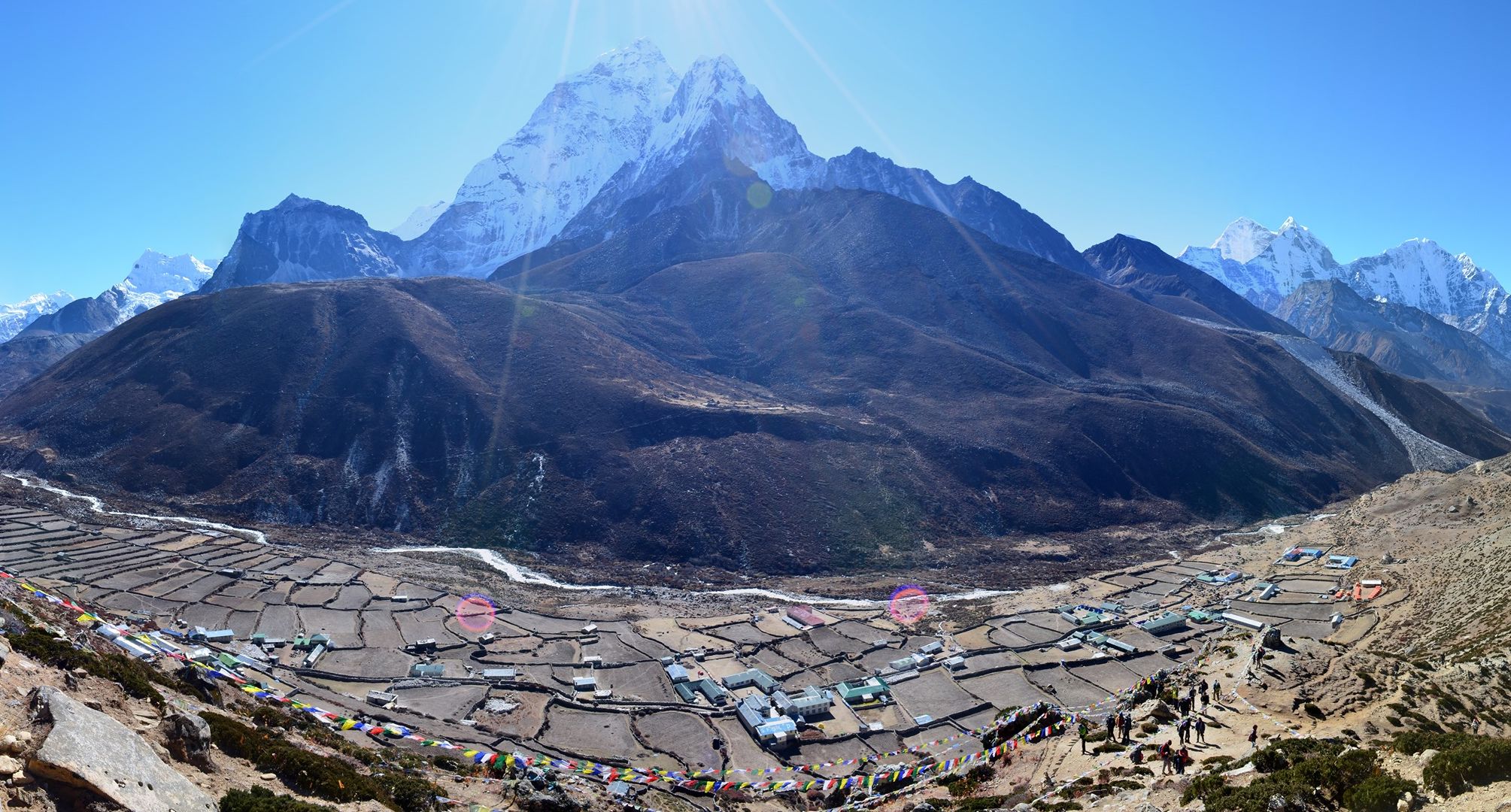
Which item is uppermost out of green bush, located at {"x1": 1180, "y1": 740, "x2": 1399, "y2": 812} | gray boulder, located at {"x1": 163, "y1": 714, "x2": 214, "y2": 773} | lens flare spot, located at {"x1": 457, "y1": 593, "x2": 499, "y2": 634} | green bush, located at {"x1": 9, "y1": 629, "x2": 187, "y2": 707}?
green bush, located at {"x1": 9, "y1": 629, "x2": 187, "y2": 707}

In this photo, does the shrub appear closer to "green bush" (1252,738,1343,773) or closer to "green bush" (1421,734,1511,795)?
"green bush" (1252,738,1343,773)

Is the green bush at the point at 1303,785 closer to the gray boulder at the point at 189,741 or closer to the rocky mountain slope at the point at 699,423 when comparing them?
the gray boulder at the point at 189,741

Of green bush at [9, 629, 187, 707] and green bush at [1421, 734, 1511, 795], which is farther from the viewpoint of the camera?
green bush at [9, 629, 187, 707]

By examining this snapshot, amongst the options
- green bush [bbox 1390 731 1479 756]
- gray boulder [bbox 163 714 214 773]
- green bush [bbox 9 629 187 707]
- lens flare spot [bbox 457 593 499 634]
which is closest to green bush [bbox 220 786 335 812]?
gray boulder [bbox 163 714 214 773]

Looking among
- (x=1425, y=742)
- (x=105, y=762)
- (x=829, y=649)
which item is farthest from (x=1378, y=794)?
(x=829, y=649)

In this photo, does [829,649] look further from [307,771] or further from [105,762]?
[105,762]

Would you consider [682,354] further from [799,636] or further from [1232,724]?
[1232,724]
